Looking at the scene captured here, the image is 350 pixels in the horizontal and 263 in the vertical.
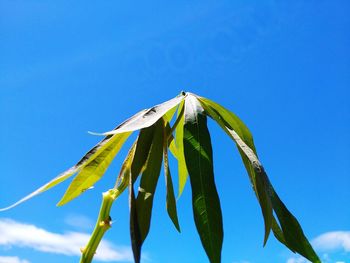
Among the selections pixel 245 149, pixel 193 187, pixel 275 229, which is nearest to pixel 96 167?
pixel 193 187

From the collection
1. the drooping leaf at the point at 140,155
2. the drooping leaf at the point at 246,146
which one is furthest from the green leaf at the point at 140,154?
the drooping leaf at the point at 246,146

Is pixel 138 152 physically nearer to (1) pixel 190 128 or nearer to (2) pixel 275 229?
(1) pixel 190 128

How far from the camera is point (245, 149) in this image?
1.25m

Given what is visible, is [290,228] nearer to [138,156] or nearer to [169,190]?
[169,190]

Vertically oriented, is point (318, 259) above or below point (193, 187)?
below

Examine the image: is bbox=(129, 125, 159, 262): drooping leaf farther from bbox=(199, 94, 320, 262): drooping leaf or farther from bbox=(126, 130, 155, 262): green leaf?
bbox=(199, 94, 320, 262): drooping leaf

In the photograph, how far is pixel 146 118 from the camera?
1219 mm

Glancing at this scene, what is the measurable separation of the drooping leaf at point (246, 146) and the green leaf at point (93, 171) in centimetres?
35

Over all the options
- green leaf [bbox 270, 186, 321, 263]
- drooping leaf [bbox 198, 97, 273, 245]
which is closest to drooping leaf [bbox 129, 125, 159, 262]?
drooping leaf [bbox 198, 97, 273, 245]

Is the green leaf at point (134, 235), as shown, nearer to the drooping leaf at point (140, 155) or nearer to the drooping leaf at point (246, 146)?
the drooping leaf at point (140, 155)

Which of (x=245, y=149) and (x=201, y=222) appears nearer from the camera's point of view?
(x=201, y=222)

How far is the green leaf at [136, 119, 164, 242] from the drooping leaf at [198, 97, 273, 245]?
0.74ft

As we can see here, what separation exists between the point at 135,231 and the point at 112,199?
145 millimetres

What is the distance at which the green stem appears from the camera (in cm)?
99
